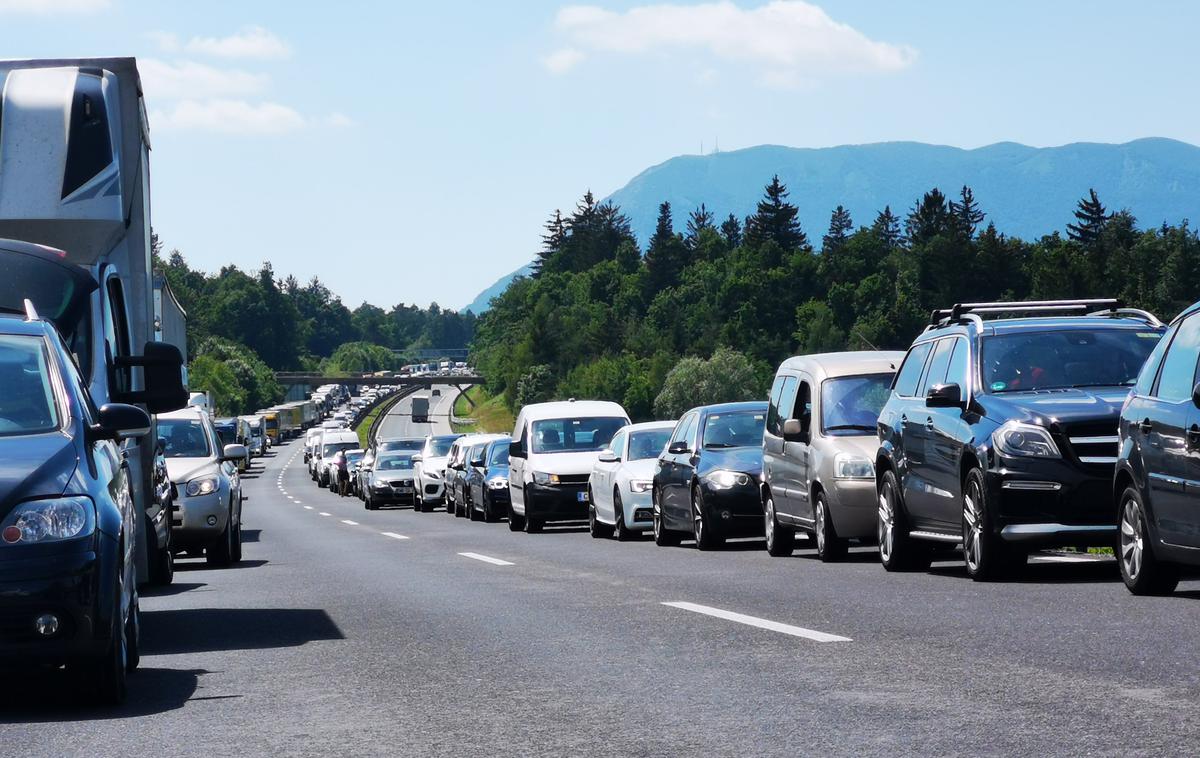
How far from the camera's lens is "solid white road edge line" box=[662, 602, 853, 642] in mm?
9422

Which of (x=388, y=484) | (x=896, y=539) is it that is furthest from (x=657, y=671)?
(x=388, y=484)

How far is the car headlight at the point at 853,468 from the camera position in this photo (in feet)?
52.6

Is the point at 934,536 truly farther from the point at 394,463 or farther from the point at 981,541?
the point at 394,463

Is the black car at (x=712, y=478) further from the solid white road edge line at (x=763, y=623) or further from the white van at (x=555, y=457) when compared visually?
the solid white road edge line at (x=763, y=623)

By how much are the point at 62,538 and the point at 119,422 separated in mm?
834

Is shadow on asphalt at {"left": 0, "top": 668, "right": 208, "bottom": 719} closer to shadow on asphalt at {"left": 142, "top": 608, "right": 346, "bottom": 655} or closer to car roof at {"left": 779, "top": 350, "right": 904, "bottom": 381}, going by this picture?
shadow on asphalt at {"left": 142, "top": 608, "right": 346, "bottom": 655}

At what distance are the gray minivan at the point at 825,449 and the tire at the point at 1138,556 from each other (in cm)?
483

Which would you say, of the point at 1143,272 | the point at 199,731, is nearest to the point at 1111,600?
the point at 199,731

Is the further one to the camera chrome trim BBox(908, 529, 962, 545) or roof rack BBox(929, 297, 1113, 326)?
roof rack BBox(929, 297, 1113, 326)

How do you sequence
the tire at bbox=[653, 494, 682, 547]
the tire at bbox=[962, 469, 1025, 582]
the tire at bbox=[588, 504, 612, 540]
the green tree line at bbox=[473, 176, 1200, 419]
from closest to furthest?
the tire at bbox=[962, 469, 1025, 582]
the tire at bbox=[653, 494, 682, 547]
the tire at bbox=[588, 504, 612, 540]
the green tree line at bbox=[473, 176, 1200, 419]

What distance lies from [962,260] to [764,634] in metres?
157

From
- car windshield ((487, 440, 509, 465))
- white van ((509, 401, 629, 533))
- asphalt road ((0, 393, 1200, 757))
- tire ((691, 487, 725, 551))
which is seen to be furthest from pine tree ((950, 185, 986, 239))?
asphalt road ((0, 393, 1200, 757))

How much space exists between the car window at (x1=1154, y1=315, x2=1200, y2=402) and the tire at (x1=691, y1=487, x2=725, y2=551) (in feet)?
30.1

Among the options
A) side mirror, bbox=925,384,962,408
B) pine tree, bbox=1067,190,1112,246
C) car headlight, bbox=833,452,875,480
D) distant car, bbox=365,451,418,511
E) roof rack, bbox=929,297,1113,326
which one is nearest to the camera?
side mirror, bbox=925,384,962,408
